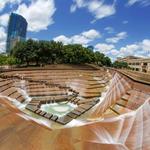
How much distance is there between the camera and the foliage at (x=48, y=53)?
41.1 metres

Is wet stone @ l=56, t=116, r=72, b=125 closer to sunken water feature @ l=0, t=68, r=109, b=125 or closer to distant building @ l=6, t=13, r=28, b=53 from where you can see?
sunken water feature @ l=0, t=68, r=109, b=125

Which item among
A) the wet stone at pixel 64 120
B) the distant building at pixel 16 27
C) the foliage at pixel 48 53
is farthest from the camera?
the distant building at pixel 16 27

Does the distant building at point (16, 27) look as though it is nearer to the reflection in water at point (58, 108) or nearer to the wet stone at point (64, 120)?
the reflection in water at point (58, 108)

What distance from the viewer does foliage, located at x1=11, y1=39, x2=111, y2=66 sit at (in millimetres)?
41062

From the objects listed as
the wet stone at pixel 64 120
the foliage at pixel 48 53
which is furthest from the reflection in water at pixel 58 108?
the foliage at pixel 48 53

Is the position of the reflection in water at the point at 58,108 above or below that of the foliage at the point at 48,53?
below

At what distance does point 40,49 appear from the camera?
137ft

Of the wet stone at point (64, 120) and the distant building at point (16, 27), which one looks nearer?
the wet stone at point (64, 120)

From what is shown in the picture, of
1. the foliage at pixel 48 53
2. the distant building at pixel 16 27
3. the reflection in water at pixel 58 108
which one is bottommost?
the reflection in water at pixel 58 108

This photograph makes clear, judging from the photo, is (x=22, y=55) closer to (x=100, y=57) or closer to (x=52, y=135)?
(x=100, y=57)

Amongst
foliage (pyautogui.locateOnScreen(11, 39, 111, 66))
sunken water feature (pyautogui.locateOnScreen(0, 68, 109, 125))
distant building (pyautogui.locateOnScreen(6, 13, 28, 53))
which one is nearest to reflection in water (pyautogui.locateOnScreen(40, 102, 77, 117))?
sunken water feature (pyautogui.locateOnScreen(0, 68, 109, 125))

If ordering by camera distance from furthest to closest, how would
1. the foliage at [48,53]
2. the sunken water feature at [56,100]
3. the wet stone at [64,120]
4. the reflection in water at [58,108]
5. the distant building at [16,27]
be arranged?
the distant building at [16,27] < the foliage at [48,53] < the reflection in water at [58,108] < the sunken water feature at [56,100] < the wet stone at [64,120]

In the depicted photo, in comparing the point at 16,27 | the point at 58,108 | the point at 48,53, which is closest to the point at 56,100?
the point at 58,108

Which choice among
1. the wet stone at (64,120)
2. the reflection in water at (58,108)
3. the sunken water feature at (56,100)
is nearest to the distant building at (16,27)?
the sunken water feature at (56,100)
